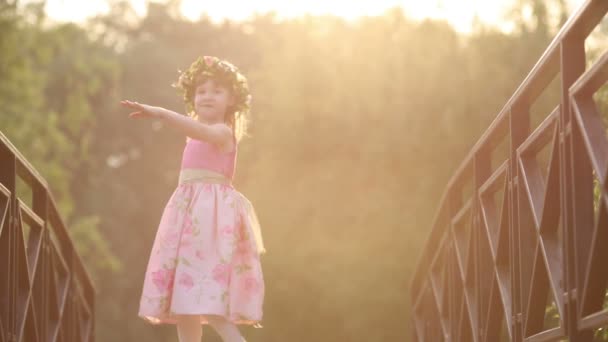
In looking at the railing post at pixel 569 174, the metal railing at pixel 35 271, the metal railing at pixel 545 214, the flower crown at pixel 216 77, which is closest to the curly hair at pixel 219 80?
the flower crown at pixel 216 77

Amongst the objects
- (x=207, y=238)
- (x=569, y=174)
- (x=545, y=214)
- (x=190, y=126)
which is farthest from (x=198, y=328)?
(x=569, y=174)

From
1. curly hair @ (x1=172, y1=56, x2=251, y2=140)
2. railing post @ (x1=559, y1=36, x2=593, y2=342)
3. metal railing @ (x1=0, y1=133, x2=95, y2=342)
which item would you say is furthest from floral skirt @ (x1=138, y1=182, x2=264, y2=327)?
railing post @ (x1=559, y1=36, x2=593, y2=342)

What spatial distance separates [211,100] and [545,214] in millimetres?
2102

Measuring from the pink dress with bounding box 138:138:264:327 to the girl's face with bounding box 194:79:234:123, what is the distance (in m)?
0.14

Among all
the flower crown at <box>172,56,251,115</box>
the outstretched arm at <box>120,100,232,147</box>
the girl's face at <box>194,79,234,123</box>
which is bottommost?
the outstretched arm at <box>120,100,232,147</box>

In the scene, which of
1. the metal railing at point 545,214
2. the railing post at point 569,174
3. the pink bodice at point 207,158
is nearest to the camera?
the metal railing at point 545,214

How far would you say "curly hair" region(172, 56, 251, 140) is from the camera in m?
6.15

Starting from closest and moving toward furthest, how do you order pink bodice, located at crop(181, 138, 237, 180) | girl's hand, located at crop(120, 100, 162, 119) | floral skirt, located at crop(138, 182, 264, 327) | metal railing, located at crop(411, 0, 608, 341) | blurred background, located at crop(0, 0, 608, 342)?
metal railing, located at crop(411, 0, 608, 341) < girl's hand, located at crop(120, 100, 162, 119) < floral skirt, located at crop(138, 182, 264, 327) < pink bodice, located at crop(181, 138, 237, 180) < blurred background, located at crop(0, 0, 608, 342)

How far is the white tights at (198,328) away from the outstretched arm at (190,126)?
2.54 feet

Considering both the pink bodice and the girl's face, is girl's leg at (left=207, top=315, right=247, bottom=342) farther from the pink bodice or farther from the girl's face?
the girl's face

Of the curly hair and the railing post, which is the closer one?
the railing post

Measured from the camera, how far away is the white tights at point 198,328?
19.0 feet

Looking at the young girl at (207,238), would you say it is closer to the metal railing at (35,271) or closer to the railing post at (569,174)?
the metal railing at (35,271)

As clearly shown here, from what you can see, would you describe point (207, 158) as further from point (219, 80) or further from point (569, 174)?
point (569, 174)
